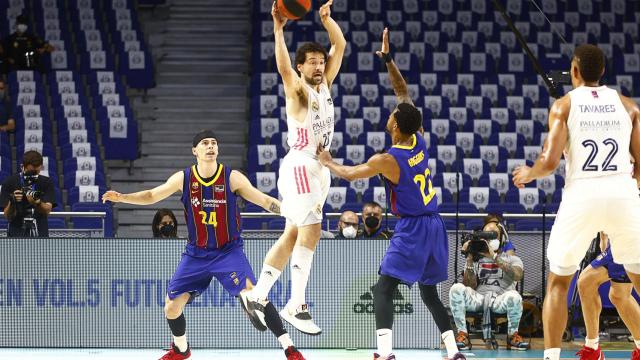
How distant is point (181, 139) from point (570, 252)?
13.5 m

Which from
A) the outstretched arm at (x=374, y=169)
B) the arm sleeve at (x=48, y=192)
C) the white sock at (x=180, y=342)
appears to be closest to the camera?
the outstretched arm at (x=374, y=169)

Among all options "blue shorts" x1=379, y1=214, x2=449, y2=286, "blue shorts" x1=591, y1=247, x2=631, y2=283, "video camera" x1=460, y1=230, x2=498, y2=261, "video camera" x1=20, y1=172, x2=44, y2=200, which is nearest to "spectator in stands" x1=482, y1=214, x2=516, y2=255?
"video camera" x1=460, y1=230, x2=498, y2=261

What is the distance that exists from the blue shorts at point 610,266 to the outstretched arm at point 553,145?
1.78 meters

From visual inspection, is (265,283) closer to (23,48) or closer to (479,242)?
(479,242)

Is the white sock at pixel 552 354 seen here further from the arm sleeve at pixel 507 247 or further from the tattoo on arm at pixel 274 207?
the arm sleeve at pixel 507 247

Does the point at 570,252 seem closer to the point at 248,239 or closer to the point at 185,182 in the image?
the point at 185,182

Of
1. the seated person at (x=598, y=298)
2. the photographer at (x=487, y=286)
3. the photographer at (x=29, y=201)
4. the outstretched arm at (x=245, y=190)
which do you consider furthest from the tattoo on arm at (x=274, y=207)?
the photographer at (x=29, y=201)

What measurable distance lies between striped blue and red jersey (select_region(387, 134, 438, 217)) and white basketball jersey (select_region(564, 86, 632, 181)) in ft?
4.38

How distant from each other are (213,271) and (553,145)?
11.2 ft

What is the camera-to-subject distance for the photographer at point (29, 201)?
→ 12.7 metres

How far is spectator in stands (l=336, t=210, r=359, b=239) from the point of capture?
40.6ft

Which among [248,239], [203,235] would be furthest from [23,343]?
[203,235]

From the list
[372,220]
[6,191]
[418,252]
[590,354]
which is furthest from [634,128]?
[6,191]

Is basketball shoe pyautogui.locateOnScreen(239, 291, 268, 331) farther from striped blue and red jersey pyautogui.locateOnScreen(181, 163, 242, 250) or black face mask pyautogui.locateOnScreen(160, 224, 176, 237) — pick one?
black face mask pyautogui.locateOnScreen(160, 224, 176, 237)
